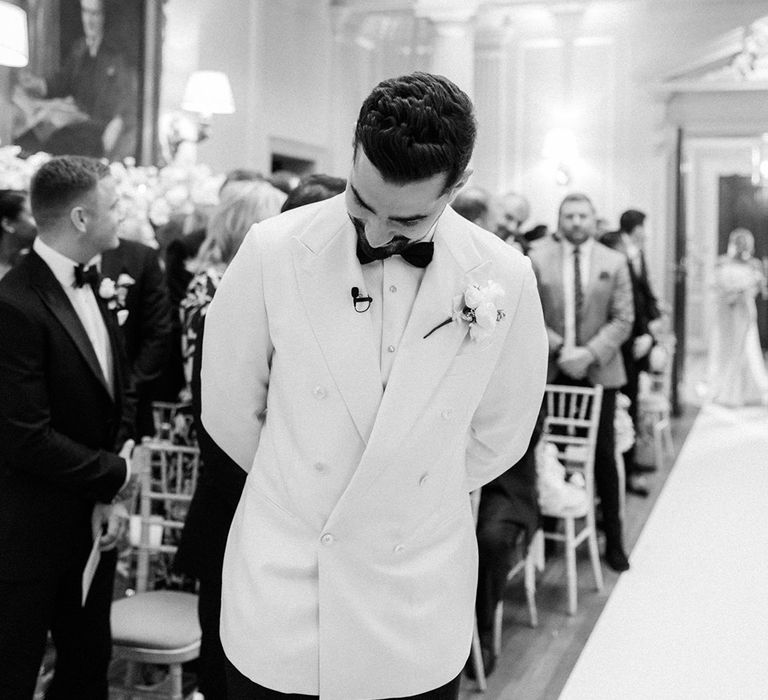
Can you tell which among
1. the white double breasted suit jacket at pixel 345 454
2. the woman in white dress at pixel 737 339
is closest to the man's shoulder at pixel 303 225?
the white double breasted suit jacket at pixel 345 454

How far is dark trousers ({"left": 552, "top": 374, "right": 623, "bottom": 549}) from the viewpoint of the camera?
18.0 feet

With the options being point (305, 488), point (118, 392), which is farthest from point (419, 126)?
point (118, 392)

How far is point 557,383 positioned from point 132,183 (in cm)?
246

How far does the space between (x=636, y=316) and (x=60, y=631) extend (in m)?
4.24

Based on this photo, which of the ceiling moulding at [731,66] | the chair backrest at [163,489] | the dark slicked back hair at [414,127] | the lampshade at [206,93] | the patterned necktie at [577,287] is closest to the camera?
the dark slicked back hair at [414,127]

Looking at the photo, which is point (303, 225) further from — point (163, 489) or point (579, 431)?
point (579, 431)

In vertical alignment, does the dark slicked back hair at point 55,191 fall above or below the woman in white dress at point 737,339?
above

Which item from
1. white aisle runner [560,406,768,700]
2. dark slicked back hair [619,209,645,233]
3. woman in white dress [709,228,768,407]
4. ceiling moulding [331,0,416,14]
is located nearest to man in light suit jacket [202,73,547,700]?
white aisle runner [560,406,768,700]

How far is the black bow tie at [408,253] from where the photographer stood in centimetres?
168

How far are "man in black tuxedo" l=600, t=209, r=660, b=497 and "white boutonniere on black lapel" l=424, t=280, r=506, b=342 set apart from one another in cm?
426

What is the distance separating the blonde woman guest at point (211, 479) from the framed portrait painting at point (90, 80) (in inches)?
137

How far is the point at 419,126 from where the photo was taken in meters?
1.45

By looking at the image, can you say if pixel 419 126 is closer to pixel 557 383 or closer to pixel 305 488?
pixel 305 488

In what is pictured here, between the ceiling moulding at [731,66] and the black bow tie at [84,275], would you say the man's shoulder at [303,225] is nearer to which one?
the black bow tie at [84,275]
